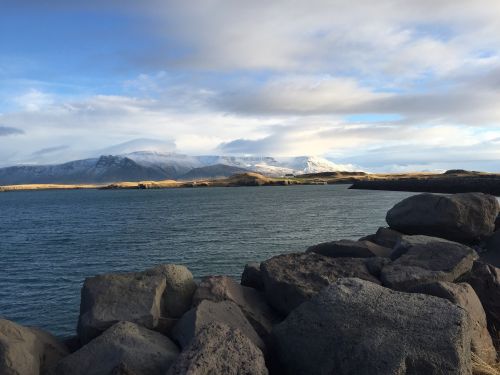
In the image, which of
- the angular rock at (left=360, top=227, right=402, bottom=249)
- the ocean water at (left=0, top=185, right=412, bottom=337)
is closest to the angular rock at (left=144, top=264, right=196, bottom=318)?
the ocean water at (left=0, top=185, right=412, bottom=337)

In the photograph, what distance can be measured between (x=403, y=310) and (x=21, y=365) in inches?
285

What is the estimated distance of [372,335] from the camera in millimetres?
7984

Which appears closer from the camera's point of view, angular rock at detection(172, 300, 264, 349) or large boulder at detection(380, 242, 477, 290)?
angular rock at detection(172, 300, 264, 349)

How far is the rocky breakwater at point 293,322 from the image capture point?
25.4 ft

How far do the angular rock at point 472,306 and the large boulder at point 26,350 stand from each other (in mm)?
8250

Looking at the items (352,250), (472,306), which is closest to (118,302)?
(472,306)

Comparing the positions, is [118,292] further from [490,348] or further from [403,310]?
[490,348]

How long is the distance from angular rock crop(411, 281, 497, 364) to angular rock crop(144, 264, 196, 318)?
5.88 m

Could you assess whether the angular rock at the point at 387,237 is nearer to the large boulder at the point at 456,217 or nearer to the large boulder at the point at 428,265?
the large boulder at the point at 456,217

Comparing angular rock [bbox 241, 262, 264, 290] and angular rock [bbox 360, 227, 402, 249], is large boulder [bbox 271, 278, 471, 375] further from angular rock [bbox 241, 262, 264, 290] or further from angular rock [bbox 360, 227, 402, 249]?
angular rock [bbox 360, 227, 402, 249]

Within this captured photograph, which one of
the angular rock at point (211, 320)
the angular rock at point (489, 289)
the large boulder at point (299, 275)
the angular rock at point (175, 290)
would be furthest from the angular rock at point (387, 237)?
the angular rock at point (211, 320)

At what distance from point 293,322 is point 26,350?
17.8 ft

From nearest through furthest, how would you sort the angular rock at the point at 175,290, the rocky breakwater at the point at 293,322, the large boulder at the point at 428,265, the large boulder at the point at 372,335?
the large boulder at the point at 372,335 < the rocky breakwater at the point at 293,322 < the large boulder at the point at 428,265 < the angular rock at the point at 175,290

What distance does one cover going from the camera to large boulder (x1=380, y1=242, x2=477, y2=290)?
1206 centimetres
